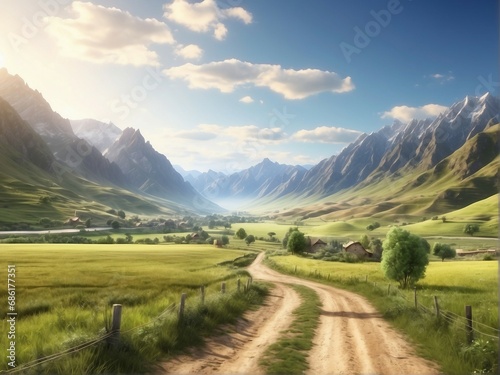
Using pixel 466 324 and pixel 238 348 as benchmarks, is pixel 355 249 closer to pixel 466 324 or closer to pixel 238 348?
pixel 466 324

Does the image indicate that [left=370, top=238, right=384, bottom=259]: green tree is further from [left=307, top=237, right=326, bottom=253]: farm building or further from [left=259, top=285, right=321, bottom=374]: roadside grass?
[left=259, top=285, right=321, bottom=374]: roadside grass

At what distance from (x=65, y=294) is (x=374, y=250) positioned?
128922 millimetres

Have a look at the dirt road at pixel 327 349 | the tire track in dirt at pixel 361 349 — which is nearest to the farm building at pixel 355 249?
the tire track in dirt at pixel 361 349

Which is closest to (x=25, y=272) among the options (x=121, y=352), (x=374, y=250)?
(x=121, y=352)

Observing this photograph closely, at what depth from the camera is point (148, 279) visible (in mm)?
43250

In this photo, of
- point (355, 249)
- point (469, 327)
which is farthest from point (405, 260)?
point (355, 249)

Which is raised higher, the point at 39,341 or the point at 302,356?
the point at 39,341

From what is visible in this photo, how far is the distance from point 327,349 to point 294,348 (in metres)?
1.80

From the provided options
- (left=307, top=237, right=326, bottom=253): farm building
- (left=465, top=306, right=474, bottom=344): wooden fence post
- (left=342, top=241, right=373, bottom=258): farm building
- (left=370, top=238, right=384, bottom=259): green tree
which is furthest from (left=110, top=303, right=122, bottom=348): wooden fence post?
(left=307, top=237, right=326, bottom=253): farm building

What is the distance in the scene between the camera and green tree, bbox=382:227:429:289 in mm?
48281

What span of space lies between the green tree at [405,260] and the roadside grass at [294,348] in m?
24.0

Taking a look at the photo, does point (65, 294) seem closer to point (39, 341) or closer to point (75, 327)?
point (75, 327)

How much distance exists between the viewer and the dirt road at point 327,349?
1561cm

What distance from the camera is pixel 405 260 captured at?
158 ft
